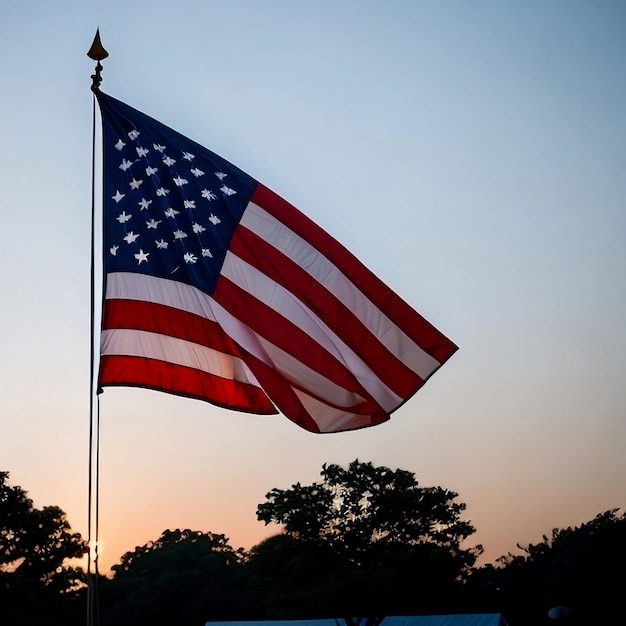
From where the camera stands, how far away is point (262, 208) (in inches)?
386

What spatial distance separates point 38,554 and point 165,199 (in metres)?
55.6

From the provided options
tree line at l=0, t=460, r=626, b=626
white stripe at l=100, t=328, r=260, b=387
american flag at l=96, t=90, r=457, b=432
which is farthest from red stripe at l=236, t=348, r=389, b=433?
tree line at l=0, t=460, r=626, b=626

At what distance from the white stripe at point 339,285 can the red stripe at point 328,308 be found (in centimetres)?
5

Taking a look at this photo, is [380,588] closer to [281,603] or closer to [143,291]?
[281,603]

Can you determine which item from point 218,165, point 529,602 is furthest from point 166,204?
point 529,602

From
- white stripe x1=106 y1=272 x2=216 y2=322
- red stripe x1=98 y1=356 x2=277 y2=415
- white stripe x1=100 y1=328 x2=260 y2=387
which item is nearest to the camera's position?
red stripe x1=98 y1=356 x2=277 y2=415

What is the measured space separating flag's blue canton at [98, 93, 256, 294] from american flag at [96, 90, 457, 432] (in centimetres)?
1

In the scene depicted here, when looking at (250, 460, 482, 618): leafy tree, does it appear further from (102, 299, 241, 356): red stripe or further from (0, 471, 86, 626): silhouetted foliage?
(102, 299, 241, 356): red stripe

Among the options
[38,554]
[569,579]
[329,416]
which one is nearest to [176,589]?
[38,554]

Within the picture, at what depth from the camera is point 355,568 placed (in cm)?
5762

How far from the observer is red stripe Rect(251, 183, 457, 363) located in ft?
30.5

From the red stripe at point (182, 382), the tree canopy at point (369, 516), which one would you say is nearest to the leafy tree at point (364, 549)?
the tree canopy at point (369, 516)

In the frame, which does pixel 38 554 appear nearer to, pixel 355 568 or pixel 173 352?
pixel 355 568

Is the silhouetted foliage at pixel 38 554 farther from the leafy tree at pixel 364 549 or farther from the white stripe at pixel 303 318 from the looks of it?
the white stripe at pixel 303 318
